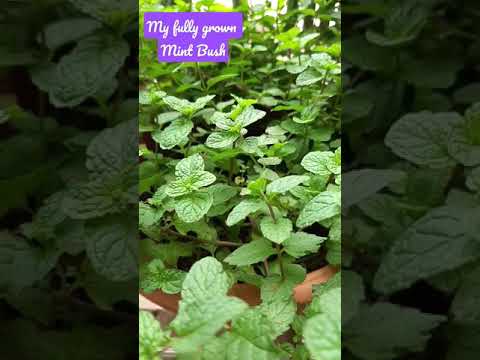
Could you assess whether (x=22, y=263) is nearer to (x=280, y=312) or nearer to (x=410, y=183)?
(x=280, y=312)

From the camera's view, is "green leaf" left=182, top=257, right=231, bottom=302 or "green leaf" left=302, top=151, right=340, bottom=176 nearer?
"green leaf" left=182, top=257, right=231, bottom=302

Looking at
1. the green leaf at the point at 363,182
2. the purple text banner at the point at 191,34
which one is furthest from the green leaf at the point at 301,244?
the purple text banner at the point at 191,34

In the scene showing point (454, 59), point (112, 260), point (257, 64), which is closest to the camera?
point (112, 260)

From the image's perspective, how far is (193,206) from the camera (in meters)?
0.65

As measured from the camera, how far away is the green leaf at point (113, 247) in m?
0.50

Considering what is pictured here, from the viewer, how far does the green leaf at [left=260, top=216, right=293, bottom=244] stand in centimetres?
61

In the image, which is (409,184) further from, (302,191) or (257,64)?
(257,64)

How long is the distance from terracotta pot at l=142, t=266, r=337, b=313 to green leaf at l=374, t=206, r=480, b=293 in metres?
0.18

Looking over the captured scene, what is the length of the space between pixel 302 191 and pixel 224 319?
33cm

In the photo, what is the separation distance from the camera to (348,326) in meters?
0.47

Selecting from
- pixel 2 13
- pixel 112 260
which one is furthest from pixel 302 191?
pixel 2 13

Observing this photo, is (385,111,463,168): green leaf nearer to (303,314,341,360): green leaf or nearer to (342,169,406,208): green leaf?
(342,169,406,208): green leaf

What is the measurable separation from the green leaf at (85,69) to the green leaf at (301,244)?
0.28 metres

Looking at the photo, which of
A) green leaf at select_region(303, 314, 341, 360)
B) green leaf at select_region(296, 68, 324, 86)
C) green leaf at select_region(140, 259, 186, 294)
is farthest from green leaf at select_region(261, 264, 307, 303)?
green leaf at select_region(296, 68, 324, 86)
